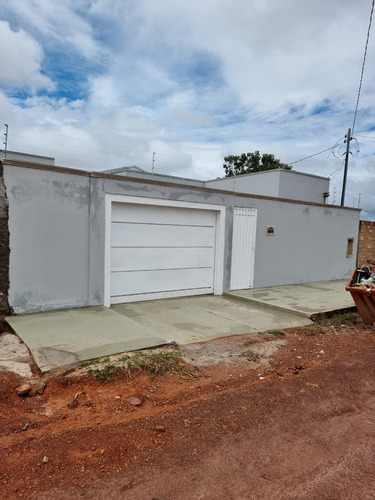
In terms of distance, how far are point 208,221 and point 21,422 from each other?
6.14 metres

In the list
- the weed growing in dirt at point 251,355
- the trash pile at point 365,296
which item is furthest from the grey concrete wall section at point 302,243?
the weed growing in dirt at point 251,355

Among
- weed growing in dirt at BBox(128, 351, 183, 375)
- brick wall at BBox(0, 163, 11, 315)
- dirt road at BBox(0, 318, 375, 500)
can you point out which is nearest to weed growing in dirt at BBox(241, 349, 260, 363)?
dirt road at BBox(0, 318, 375, 500)

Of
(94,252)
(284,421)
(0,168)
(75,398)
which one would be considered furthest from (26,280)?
(284,421)

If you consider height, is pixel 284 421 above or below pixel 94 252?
below

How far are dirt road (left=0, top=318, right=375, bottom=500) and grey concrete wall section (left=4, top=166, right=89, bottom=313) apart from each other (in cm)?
249

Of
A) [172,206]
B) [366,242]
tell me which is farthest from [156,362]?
[366,242]

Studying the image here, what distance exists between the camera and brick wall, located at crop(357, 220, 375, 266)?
12.6m

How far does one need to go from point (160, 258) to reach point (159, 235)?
50 centimetres

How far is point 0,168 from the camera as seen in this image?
5535 millimetres

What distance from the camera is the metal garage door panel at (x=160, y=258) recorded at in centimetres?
717

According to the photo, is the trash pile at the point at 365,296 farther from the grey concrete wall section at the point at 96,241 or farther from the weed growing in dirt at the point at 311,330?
the grey concrete wall section at the point at 96,241

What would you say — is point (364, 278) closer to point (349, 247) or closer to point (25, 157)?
point (349, 247)

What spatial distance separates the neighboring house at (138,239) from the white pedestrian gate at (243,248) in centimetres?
3

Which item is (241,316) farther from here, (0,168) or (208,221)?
A: (0,168)
